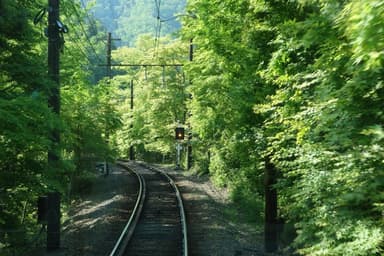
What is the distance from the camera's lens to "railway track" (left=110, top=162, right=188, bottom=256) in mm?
13042

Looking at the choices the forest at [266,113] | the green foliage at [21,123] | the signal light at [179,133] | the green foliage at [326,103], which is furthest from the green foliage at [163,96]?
the green foliage at [326,103]

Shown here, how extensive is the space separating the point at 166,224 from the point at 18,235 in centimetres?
505

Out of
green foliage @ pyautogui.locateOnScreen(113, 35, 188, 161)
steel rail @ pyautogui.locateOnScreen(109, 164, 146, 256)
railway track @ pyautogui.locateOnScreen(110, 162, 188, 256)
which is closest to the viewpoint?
steel rail @ pyautogui.locateOnScreen(109, 164, 146, 256)

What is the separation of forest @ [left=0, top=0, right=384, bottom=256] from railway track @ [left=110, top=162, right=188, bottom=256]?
2.50m

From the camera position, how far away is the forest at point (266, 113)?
5.62m

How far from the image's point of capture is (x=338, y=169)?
6.45 m

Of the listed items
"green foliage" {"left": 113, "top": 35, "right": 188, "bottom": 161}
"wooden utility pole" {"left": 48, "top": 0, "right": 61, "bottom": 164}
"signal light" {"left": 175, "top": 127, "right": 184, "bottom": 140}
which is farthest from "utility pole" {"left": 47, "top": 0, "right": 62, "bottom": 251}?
"green foliage" {"left": 113, "top": 35, "right": 188, "bottom": 161}

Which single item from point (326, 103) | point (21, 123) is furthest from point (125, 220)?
point (326, 103)

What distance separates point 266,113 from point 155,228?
639 centimetres

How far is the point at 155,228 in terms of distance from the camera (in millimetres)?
15953

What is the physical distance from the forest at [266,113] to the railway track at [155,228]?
250 cm

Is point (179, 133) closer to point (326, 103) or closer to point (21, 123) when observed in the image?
point (21, 123)

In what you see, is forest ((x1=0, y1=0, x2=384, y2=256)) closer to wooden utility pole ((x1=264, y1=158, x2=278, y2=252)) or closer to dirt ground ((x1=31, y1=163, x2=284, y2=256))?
wooden utility pole ((x1=264, y1=158, x2=278, y2=252))

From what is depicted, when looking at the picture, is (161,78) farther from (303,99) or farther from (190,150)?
(303,99)
